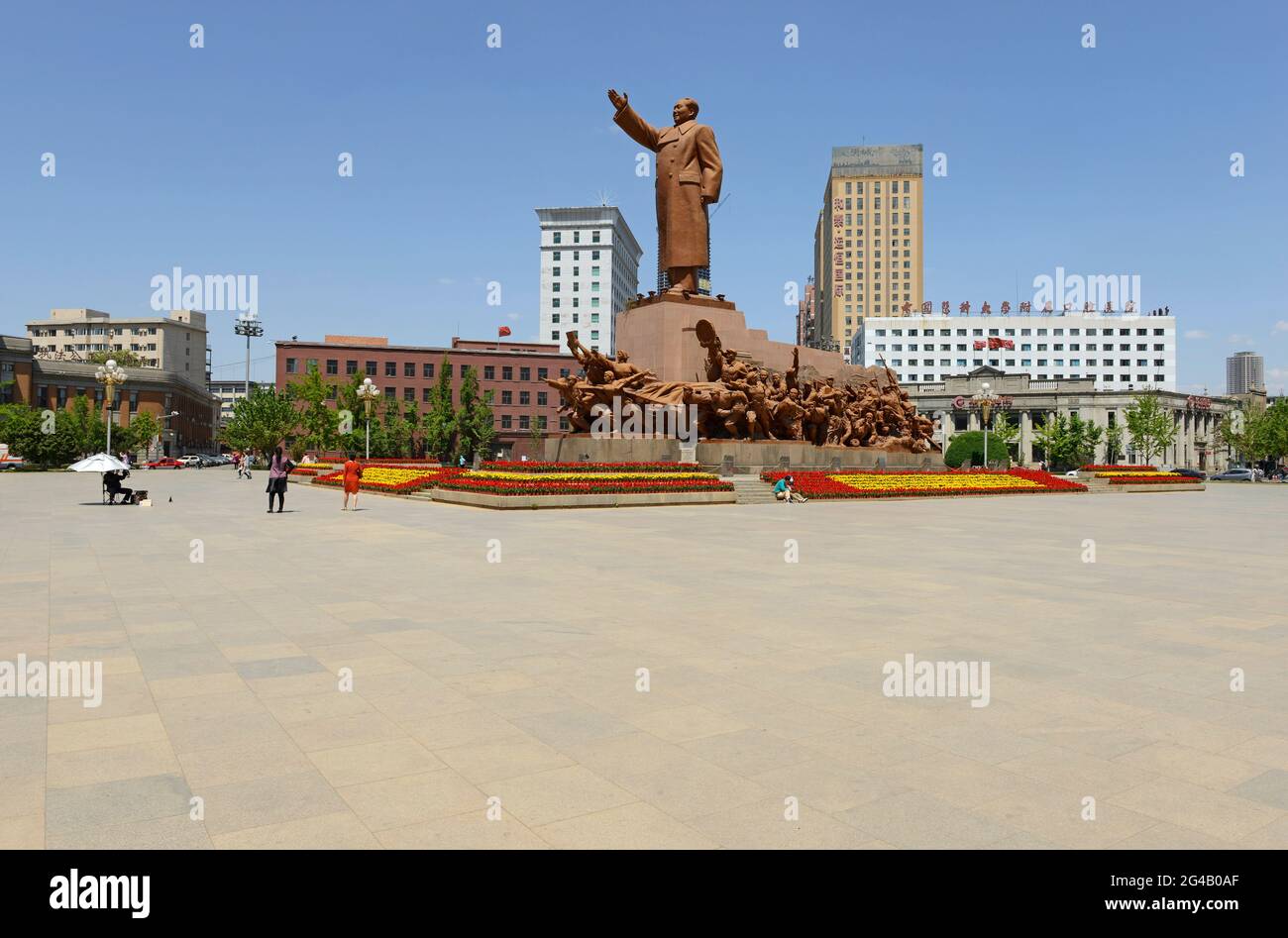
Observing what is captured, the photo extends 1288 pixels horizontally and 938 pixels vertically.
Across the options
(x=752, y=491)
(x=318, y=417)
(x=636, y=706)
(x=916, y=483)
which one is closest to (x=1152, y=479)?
(x=916, y=483)

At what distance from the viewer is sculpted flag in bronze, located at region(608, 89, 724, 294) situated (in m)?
32.5

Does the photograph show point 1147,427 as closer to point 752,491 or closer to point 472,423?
point 472,423

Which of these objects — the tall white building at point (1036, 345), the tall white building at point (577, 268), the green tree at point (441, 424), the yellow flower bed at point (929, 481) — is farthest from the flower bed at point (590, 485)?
the tall white building at point (1036, 345)

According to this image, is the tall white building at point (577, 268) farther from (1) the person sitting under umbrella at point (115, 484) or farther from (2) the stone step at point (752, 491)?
(1) the person sitting under umbrella at point (115, 484)

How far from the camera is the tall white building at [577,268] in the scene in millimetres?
114188

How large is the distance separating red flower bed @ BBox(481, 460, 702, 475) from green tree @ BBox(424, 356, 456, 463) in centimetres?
4507

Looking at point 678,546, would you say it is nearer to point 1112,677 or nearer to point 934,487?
point 1112,677

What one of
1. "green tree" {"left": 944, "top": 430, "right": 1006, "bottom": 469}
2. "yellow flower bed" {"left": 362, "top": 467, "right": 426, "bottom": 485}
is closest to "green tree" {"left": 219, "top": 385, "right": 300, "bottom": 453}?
"yellow flower bed" {"left": 362, "top": 467, "right": 426, "bottom": 485}

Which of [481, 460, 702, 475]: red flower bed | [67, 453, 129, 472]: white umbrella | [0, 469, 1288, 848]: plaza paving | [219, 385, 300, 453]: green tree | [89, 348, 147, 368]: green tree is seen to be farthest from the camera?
[89, 348, 147, 368]: green tree

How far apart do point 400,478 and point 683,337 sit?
→ 1113 cm

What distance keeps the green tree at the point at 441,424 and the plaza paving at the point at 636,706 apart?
57700 millimetres

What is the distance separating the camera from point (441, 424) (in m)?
69.4
